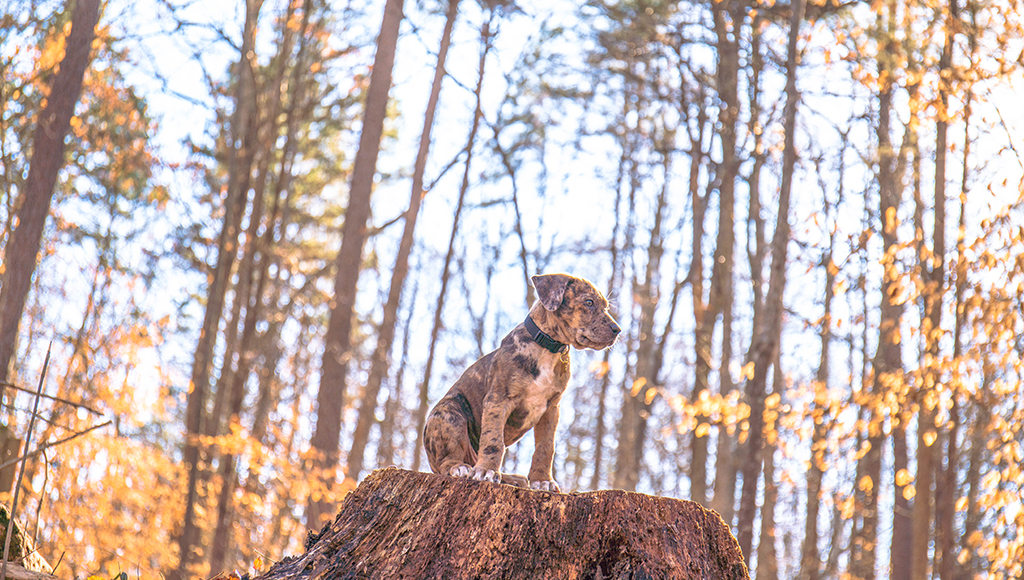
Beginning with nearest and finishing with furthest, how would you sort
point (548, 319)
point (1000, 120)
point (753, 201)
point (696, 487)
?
point (548, 319), point (1000, 120), point (696, 487), point (753, 201)

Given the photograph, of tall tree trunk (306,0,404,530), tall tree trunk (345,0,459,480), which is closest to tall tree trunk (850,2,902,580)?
tall tree trunk (306,0,404,530)

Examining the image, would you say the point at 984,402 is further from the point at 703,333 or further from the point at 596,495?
the point at 596,495

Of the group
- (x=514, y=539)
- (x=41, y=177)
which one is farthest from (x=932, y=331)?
(x=41, y=177)

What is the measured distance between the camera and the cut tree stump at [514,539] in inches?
118

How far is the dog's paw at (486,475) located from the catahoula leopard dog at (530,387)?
1 cm

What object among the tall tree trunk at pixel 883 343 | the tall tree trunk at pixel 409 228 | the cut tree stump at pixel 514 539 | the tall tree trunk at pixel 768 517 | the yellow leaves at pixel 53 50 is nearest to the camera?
the cut tree stump at pixel 514 539

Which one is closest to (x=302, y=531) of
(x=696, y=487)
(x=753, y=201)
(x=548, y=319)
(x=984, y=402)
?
(x=696, y=487)

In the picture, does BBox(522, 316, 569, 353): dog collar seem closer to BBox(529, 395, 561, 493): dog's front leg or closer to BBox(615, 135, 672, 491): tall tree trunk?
BBox(529, 395, 561, 493): dog's front leg

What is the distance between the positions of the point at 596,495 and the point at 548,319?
0.86 metres

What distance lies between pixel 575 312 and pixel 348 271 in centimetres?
722

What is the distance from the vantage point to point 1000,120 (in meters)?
6.91

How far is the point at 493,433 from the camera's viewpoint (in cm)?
347

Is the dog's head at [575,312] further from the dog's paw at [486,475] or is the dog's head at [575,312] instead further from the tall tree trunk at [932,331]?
the tall tree trunk at [932,331]

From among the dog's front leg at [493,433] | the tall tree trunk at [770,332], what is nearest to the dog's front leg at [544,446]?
the dog's front leg at [493,433]
